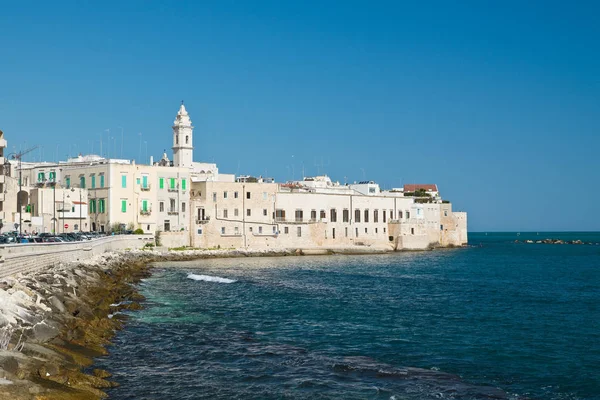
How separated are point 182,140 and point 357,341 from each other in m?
49.8

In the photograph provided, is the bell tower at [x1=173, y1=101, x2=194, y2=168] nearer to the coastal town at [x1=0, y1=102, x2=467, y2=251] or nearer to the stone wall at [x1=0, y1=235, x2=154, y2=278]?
the coastal town at [x1=0, y1=102, x2=467, y2=251]

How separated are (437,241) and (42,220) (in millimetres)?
49814

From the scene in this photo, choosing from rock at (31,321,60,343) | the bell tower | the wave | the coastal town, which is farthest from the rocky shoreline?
the bell tower

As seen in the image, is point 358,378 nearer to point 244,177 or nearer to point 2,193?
point 2,193

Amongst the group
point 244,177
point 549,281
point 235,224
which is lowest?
point 549,281

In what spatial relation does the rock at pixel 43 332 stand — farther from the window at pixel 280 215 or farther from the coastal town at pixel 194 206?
the window at pixel 280 215

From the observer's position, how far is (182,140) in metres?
67.3

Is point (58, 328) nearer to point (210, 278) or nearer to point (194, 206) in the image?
point (210, 278)

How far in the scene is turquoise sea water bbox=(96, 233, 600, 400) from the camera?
49.1 feet

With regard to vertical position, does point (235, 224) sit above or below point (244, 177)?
below

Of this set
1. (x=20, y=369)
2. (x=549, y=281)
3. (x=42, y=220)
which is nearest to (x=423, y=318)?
(x=20, y=369)

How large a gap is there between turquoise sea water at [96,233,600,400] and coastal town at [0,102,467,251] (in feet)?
65.6

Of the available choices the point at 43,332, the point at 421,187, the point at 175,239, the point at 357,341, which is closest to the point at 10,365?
Result: the point at 43,332

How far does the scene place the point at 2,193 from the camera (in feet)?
142
